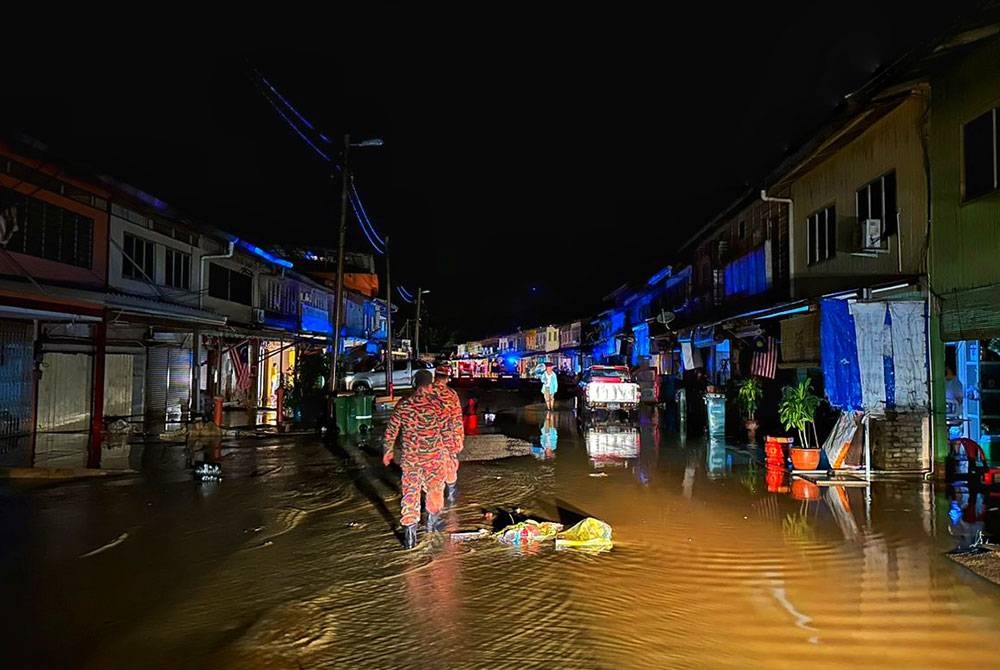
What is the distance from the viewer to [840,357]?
11.4 meters

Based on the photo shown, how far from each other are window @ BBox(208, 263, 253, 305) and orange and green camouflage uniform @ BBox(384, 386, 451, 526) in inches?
766

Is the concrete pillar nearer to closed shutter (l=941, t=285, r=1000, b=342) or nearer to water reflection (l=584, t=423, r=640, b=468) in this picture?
water reflection (l=584, t=423, r=640, b=468)

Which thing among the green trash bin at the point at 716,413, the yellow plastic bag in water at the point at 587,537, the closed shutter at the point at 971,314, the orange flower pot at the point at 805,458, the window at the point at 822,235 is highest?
the window at the point at 822,235

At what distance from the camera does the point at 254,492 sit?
10891 mm

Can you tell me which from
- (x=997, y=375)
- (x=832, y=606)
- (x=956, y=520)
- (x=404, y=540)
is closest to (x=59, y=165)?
(x=404, y=540)

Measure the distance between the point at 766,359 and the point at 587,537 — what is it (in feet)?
37.9

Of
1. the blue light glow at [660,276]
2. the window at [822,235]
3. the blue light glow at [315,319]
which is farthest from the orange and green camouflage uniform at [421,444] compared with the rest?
the blue light glow at [315,319]

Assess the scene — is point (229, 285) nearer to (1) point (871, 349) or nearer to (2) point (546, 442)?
(2) point (546, 442)

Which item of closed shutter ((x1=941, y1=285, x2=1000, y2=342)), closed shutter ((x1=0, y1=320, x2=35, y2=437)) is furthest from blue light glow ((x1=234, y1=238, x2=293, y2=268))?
closed shutter ((x1=941, y1=285, x2=1000, y2=342))

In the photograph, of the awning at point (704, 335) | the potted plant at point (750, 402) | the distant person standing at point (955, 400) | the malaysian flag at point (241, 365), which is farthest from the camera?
the malaysian flag at point (241, 365)

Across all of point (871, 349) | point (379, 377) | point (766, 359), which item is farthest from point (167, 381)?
point (871, 349)

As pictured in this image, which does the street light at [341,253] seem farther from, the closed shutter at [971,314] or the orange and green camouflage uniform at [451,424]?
the closed shutter at [971,314]

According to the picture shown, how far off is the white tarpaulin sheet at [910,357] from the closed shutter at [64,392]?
18569 mm

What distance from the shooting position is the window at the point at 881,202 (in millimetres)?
12578
